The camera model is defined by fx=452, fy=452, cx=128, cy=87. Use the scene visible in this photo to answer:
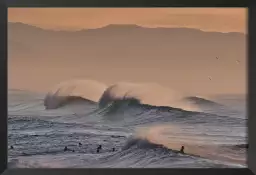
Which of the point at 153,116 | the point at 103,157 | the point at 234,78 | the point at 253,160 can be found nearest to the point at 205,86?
the point at 234,78

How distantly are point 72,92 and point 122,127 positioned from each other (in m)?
0.23

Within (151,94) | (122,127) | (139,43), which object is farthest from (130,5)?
(122,127)

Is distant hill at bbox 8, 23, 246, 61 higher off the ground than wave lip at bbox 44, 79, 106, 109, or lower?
higher

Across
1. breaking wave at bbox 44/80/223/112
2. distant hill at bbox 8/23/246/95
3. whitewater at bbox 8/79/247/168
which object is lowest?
whitewater at bbox 8/79/247/168

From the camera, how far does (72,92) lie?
1681mm

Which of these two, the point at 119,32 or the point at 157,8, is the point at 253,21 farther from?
the point at 119,32

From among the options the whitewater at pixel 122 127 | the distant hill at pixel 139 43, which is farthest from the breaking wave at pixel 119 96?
the distant hill at pixel 139 43

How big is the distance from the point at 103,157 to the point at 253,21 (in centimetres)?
76

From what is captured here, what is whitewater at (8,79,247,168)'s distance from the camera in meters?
1.67

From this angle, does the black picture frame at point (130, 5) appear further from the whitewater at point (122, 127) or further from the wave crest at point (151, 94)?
the wave crest at point (151, 94)

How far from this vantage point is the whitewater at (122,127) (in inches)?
65.7

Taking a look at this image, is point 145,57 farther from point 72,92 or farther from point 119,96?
point 72,92

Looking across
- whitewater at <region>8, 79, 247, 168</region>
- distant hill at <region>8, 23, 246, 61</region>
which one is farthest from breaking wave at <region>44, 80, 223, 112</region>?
distant hill at <region>8, 23, 246, 61</region>

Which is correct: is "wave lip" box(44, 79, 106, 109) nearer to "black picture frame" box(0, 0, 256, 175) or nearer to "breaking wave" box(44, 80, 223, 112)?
"breaking wave" box(44, 80, 223, 112)
